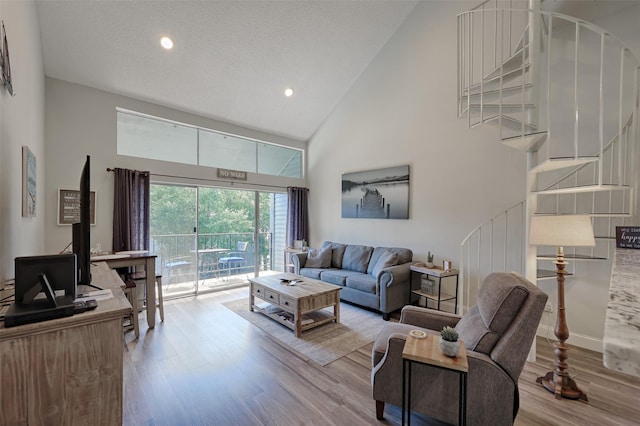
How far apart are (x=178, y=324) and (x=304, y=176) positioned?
3.91 metres

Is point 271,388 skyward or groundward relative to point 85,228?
groundward

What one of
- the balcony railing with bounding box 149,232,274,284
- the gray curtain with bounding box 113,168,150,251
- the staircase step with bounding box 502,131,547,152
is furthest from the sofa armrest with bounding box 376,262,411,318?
the gray curtain with bounding box 113,168,150,251

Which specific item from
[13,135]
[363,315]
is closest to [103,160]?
[13,135]

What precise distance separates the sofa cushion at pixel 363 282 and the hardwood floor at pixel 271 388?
39.2 inches

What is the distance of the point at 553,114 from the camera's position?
312 centimetres

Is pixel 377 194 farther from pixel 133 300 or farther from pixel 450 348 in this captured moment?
pixel 133 300

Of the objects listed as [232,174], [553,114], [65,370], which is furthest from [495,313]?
[232,174]

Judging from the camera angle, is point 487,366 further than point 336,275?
No

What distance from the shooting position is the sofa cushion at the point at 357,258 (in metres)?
4.57

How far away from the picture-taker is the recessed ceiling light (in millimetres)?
3476

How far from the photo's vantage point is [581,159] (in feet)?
7.06

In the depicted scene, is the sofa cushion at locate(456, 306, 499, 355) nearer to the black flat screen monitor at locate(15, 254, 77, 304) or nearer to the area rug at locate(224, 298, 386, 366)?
the area rug at locate(224, 298, 386, 366)

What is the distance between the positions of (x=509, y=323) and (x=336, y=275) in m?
2.84

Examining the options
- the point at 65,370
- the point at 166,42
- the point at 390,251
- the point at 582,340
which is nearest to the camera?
the point at 65,370
